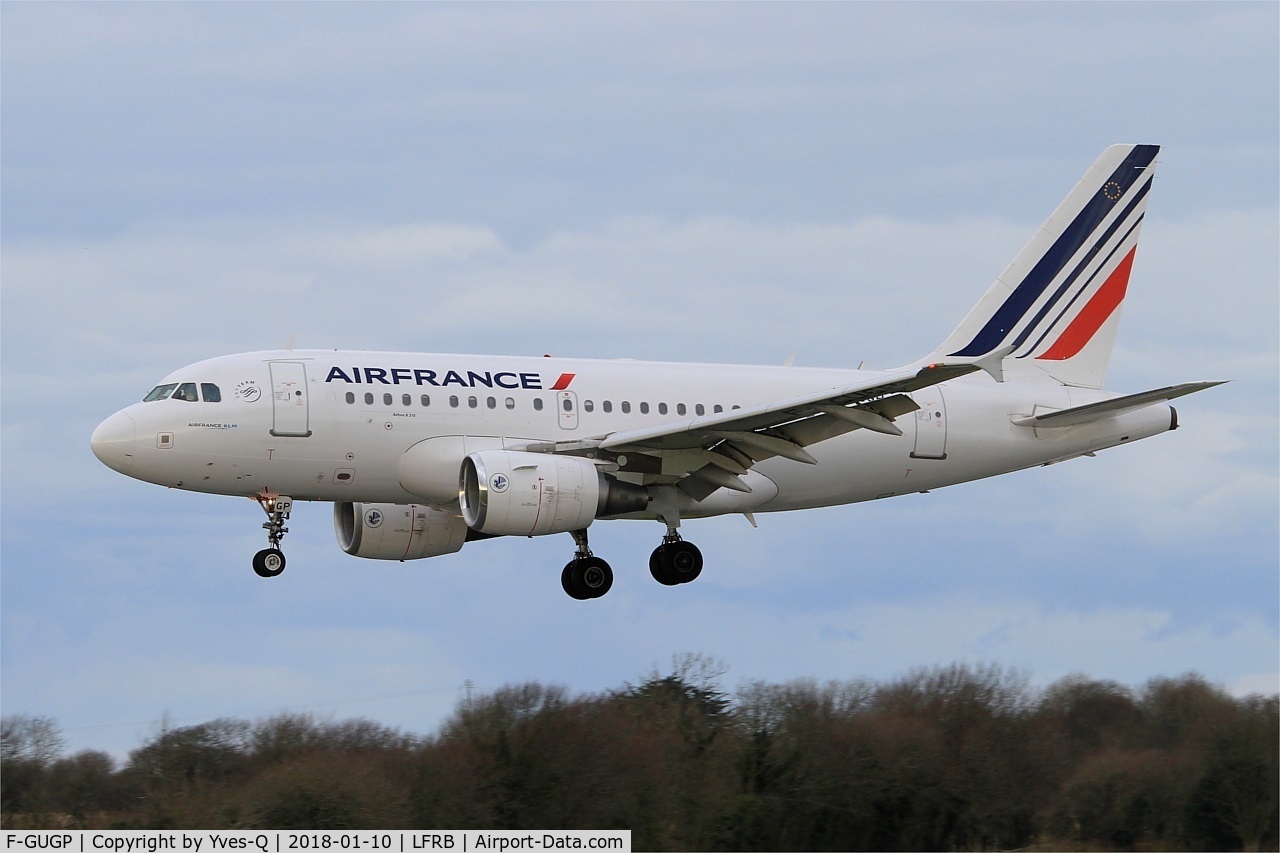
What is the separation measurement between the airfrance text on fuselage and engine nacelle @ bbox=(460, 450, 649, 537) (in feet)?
6.47

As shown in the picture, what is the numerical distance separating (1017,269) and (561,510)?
14.7 metres

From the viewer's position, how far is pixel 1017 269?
2007 inches

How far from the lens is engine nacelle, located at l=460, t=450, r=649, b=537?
42062mm

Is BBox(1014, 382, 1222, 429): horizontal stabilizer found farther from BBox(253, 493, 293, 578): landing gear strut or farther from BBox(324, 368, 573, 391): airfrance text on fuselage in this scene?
BBox(253, 493, 293, 578): landing gear strut

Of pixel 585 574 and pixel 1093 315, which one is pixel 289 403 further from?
pixel 1093 315

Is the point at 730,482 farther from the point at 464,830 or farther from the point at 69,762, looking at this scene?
the point at 69,762

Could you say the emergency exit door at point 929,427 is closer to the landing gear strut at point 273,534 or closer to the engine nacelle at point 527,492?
the engine nacelle at point 527,492

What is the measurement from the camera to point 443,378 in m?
44.0

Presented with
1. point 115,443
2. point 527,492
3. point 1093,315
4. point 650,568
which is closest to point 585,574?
point 650,568

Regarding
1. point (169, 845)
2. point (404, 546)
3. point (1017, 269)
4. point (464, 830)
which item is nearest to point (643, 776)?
point (464, 830)

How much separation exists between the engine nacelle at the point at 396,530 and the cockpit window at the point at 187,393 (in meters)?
6.20

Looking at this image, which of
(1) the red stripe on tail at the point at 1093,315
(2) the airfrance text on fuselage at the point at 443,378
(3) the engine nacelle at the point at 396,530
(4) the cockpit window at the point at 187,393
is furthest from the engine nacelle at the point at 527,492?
(1) the red stripe on tail at the point at 1093,315

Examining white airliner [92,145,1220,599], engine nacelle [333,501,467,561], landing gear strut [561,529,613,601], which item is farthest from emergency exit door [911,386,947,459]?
engine nacelle [333,501,467,561]

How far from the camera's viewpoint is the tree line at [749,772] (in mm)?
44688
